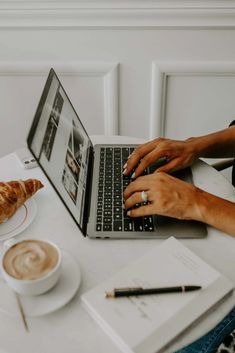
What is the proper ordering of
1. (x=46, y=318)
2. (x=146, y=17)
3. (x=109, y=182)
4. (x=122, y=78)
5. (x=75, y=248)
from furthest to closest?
(x=122, y=78), (x=146, y=17), (x=109, y=182), (x=75, y=248), (x=46, y=318)

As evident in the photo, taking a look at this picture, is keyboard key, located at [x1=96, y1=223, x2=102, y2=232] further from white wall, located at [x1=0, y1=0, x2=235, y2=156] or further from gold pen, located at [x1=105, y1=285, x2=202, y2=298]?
white wall, located at [x1=0, y1=0, x2=235, y2=156]

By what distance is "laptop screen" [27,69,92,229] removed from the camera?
812mm

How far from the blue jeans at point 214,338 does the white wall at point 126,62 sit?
2.84 ft

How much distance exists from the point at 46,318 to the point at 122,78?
99 centimetres

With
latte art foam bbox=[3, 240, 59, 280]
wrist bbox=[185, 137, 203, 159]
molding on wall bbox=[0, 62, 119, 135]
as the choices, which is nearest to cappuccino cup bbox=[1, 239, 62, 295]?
latte art foam bbox=[3, 240, 59, 280]

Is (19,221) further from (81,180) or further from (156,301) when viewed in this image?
(156,301)

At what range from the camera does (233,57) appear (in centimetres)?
148

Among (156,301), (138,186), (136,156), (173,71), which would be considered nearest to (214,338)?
(156,301)

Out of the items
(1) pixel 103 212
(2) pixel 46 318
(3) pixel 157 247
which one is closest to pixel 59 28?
(1) pixel 103 212

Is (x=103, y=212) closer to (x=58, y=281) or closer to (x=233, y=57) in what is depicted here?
(x=58, y=281)

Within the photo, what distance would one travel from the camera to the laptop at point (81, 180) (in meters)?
0.84

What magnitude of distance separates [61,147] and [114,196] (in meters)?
0.17

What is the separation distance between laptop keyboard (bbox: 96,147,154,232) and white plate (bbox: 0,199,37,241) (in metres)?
0.14

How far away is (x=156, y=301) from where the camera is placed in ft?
2.38
